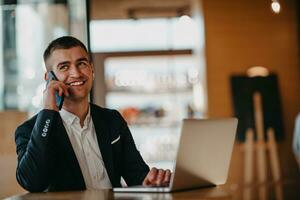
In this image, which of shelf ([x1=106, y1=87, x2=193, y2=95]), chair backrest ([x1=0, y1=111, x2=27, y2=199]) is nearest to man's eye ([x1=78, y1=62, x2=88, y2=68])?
chair backrest ([x1=0, y1=111, x2=27, y2=199])

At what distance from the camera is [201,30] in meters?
8.30

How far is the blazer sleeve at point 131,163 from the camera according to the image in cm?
251

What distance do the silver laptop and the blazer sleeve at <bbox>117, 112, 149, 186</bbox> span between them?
0.28 m

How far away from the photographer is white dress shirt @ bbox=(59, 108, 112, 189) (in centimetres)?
236

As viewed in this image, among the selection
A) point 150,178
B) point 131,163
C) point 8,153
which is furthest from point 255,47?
point 150,178

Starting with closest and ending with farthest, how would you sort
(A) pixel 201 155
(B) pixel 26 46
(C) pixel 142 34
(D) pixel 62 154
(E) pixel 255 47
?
(A) pixel 201 155
(D) pixel 62 154
(B) pixel 26 46
(E) pixel 255 47
(C) pixel 142 34

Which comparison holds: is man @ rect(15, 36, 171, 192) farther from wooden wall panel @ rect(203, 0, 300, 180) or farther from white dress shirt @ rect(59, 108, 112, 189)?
wooden wall panel @ rect(203, 0, 300, 180)

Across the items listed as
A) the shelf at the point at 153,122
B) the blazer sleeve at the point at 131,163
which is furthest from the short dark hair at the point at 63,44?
the shelf at the point at 153,122

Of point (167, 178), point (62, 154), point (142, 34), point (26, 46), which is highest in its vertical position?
point (142, 34)

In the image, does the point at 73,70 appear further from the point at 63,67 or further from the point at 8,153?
the point at 8,153

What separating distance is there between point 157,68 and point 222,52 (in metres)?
2.88

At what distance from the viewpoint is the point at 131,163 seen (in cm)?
253

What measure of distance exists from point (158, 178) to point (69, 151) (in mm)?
366

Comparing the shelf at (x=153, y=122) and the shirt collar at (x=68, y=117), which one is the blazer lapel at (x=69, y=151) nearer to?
the shirt collar at (x=68, y=117)
